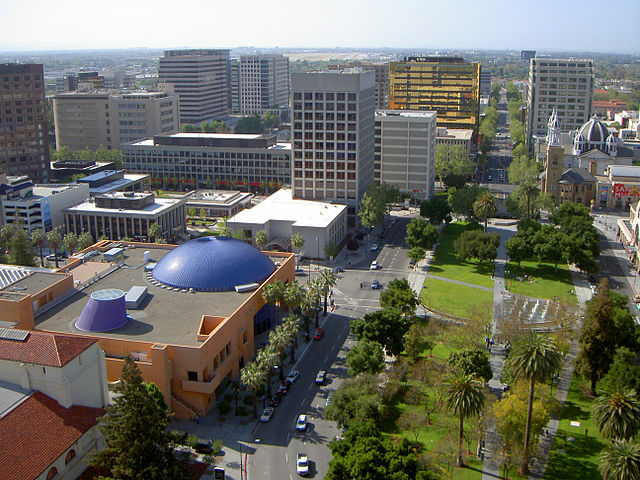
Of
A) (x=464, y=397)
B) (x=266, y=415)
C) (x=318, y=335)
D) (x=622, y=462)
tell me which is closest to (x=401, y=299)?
(x=318, y=335)

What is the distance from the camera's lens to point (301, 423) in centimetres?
8238

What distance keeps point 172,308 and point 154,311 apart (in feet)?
8.61

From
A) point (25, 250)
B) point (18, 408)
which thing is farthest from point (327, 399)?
point (25, 250)

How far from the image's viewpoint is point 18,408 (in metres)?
66.9

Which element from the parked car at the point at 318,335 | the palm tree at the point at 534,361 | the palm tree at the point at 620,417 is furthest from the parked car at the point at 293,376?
the palm tree at the point at 620,417

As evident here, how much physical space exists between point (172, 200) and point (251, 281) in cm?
7112

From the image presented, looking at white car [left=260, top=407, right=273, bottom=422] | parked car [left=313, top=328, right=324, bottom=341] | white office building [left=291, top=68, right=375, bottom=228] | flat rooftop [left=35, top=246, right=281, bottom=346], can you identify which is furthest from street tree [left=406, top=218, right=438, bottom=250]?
white car [left=260, top=407, right=273, bottom=422]

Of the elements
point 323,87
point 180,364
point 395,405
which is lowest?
point 395,405

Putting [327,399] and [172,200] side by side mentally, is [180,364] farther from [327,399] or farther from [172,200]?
[172,200]

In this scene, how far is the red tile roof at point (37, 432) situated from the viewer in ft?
201

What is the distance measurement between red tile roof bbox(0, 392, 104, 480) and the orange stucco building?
14345 mm

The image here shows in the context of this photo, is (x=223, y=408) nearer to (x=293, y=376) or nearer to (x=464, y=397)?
(x=293, y=376)

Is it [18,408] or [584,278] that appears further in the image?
Result: [584,278]

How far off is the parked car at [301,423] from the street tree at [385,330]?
16.8 meters
